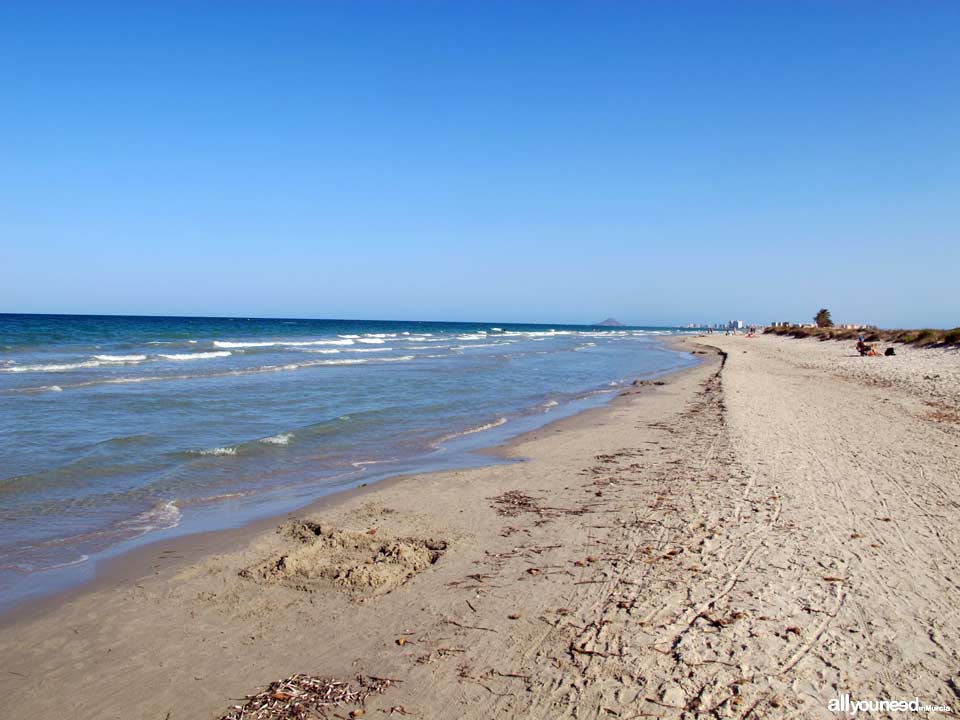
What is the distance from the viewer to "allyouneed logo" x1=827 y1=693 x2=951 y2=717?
137 inches

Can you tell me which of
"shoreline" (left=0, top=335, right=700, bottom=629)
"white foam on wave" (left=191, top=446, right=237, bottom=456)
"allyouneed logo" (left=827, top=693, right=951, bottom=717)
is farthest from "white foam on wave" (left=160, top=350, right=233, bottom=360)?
"allyouneed logo" (left=827, top=693, right=951, bottom=717)

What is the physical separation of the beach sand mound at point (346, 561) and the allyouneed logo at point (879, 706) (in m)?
3.43

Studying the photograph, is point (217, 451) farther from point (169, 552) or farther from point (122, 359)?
point (122, 359)

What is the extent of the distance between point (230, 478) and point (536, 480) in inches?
190

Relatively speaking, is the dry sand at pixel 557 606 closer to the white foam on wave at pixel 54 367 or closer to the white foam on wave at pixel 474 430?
the white foam on wave at pixel 474 430

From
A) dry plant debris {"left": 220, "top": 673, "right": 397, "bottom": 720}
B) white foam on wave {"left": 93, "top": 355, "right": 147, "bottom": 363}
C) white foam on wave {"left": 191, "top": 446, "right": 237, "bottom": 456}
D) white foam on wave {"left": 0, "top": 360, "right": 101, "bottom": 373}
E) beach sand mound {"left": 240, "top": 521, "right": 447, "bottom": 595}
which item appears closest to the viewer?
dry plant debris {"left": 220, "top": 673, "right": 397, "bottom": 720}

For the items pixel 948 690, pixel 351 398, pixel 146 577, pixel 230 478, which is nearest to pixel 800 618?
pixel 948 690

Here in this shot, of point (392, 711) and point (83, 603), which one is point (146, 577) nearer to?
point (83, 603)

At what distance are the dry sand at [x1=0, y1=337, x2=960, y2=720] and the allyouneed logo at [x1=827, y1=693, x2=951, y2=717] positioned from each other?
0.08 metres

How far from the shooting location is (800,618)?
445 centimetres

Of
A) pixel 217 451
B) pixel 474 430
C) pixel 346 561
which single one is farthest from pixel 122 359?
pixel 346 561

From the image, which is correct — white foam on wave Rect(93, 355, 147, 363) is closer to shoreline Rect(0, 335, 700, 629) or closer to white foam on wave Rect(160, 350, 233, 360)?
white foam on wave Rect(160, 350, 233, 360)

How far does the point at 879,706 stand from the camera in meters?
3.51

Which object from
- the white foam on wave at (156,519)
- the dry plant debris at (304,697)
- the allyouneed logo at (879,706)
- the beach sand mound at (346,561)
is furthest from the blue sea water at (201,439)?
the allyouneed logo at (879,706)
